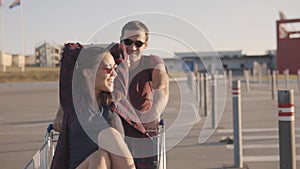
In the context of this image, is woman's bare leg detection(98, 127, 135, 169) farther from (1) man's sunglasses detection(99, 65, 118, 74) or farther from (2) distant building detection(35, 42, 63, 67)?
(2) distant building detection(35, 42, 63, 67)

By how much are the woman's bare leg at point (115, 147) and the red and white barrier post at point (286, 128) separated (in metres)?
2.41

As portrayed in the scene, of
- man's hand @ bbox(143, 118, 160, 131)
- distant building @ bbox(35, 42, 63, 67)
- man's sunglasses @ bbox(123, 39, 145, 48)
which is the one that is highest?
distant building @ bbox(35, 42, 63, 67)

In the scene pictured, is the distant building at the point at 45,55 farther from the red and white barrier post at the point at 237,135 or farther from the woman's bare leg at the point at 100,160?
the woman's bare leg at the point at 100,160

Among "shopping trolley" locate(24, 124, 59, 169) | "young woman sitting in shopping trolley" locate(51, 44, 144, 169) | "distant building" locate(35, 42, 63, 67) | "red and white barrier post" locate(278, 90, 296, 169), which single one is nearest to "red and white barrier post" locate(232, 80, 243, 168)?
"red and white barrier post" locate(278, 90, 296, 169)

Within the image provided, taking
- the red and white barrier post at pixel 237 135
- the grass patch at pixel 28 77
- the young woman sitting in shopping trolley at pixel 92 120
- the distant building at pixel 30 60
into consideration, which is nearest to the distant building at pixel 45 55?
the distant building at pixel 30 60

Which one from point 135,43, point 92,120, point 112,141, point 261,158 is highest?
point 135,43

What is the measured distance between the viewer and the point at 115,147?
2664 millimetres

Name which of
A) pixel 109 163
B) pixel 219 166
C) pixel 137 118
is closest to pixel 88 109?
pixel 109 163

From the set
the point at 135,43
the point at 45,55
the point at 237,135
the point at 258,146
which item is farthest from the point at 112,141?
the point at 45,55

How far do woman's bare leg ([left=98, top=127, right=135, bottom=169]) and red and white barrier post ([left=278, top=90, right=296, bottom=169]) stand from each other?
2.41m

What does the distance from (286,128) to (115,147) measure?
2546 millimetres

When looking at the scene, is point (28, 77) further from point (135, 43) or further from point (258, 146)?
point (135, 43)

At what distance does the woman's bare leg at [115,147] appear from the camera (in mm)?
2646

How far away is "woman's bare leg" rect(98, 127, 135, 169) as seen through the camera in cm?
265
